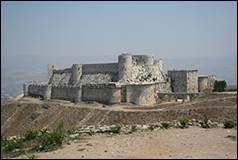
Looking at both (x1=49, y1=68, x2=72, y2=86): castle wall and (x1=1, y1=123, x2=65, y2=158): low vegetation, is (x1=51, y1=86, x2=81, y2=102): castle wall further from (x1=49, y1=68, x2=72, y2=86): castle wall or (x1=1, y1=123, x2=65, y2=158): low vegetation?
(x1=1, y1=123, x2=65, y2=158): low vegetation

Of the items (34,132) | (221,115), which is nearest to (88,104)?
(221,115)

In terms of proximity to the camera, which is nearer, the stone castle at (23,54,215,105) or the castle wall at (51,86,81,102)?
the stone castle at (23,54,215,105)

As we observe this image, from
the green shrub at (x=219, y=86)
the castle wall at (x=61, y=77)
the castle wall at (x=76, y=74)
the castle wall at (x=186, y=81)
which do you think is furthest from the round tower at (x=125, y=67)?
the green shrub at (x=219, y=86)

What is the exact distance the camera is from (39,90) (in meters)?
53.3

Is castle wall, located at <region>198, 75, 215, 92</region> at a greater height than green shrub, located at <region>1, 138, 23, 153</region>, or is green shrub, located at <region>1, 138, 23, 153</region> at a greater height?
castle wall, located at <region>198, 75, 215, 92</region>

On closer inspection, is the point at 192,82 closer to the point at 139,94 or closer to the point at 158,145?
the point at 139,94

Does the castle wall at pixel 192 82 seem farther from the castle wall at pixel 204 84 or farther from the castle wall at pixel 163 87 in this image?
the castle wall at pixel 163 87

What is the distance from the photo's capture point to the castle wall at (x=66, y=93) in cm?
4816

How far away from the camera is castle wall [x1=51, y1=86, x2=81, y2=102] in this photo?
48.2 m

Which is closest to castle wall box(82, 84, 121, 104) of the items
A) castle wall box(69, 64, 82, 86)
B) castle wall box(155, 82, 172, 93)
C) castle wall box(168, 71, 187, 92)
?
castle wall box(155, 82, 172, 93)

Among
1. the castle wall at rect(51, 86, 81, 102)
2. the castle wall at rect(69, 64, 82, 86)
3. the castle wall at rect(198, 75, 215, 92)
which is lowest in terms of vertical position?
the castle wall at rect(51, 86, 81, 102)

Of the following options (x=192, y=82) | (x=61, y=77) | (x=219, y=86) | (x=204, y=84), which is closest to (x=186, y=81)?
(x=192, y=82)

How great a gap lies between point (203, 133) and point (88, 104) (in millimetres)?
25376

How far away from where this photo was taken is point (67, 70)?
56.9 m
